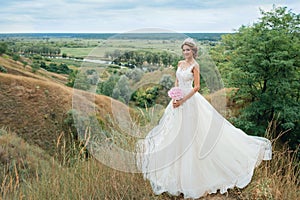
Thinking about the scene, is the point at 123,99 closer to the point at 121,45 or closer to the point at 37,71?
the point at 121,45

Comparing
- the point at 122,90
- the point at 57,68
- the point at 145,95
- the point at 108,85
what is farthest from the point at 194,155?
the point at 57,68

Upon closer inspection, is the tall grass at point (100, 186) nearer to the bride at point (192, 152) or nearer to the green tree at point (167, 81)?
the bride at point (192, 152)

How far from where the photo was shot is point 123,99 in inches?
181

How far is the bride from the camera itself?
3980 mm

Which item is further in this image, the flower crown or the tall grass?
the flower crown

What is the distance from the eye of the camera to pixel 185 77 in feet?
13.3

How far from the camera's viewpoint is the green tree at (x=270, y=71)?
30.7 feet

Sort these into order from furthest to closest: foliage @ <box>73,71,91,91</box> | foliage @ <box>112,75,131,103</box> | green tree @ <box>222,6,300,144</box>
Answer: green tree @ <box>222,6,300,144</box>, foliage @ <box>73,71,91,91</box>, foliage @ <box>112,75,131,103</box>

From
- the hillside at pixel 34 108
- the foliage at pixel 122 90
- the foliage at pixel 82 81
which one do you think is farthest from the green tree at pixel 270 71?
the hillside at pixel 34 108

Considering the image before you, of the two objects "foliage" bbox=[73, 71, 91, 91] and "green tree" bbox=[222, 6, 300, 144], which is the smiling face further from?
"green tree" bbox=[222, 6, 300, 144]

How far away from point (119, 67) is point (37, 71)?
3183 centimetres

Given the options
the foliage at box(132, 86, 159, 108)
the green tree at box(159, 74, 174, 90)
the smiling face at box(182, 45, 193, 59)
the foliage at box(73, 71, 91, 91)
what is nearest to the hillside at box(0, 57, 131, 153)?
A: the foliage at box(73, 71, 91, 91)

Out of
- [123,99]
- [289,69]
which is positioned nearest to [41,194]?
[123,99]

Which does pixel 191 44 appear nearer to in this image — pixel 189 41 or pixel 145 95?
pixel 189 41
